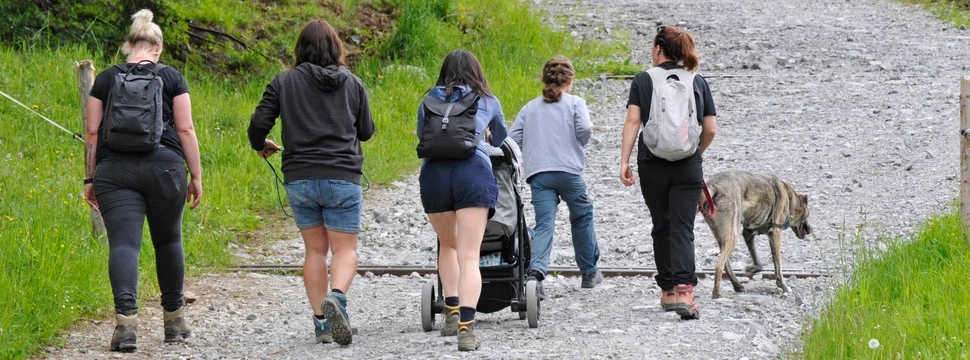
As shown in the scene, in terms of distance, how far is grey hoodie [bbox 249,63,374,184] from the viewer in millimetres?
5895

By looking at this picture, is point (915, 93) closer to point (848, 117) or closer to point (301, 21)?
→ point (848, 117)

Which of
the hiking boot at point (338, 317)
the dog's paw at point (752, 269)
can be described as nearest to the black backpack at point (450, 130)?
the hiking boot at point (338, 317)

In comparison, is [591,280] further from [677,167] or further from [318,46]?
[318,46]

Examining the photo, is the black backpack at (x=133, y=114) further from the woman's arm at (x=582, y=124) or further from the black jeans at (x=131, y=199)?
the woman's arm at (x=582, y=124)

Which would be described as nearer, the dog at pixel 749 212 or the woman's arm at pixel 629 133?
the woman's arm at pixel 629 133

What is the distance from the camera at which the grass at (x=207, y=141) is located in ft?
22.3

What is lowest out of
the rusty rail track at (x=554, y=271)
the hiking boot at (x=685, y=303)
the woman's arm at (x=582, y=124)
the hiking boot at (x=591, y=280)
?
the rusty rail track at (x=554, y=271)

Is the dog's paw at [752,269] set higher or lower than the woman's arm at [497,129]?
lower

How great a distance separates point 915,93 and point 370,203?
824 cm

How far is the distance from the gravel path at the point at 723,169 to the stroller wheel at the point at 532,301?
13cm

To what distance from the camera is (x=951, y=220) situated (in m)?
7.40

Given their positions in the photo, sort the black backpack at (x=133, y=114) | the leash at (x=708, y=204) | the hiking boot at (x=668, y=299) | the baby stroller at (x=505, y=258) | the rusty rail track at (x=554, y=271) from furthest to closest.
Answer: the rusty rail track at (x=554, y=271) < the leash at (x=708, y=204) < the hiking boot at (x=668, y=299) < the baby stroller at (x=505, y=258) < the black backpack at (x=133, y=114)

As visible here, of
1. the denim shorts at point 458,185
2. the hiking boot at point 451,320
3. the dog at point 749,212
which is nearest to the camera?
the denim shorts at point 458,185

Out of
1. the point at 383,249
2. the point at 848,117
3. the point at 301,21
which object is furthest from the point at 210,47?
the point at 848,117
